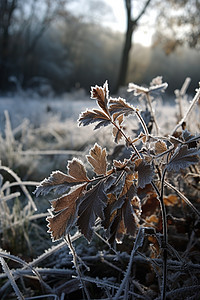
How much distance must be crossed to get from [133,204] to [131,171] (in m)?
0.09

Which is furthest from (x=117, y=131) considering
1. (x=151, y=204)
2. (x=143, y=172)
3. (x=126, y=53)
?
(x=126, y=53)

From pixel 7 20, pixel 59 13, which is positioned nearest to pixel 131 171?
pixel 7 20

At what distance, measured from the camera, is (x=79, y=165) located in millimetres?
544

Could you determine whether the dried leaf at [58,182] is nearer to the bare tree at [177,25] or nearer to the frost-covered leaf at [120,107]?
the frost-covered leaf at [120,107]

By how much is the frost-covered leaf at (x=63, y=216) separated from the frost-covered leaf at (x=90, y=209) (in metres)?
0.02

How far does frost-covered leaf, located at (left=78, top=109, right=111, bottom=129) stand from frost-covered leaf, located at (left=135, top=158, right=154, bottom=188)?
10cm

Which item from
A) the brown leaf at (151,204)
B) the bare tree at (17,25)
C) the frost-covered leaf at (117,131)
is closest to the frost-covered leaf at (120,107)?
the frost-covered leaf at (117,131)

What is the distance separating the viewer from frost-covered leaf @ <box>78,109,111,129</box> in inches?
21.8

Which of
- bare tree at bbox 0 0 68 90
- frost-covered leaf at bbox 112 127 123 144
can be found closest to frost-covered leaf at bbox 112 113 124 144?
frost-covered leaf at bbox 112 127 123 144

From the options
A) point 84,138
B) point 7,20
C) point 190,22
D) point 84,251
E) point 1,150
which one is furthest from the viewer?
point 7,20

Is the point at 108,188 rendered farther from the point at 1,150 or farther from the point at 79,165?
the point at 1,150

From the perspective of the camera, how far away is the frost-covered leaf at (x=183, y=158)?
1.65 feet

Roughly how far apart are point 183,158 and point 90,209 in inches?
7.3

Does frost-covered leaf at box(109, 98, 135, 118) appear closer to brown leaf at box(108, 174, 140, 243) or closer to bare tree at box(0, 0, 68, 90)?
brown leaf at box(108, 174, 140, 243)
